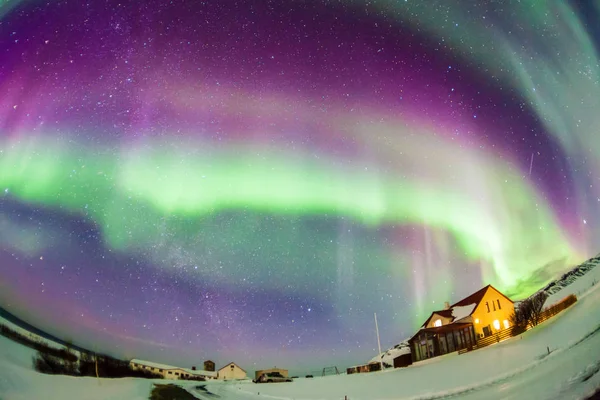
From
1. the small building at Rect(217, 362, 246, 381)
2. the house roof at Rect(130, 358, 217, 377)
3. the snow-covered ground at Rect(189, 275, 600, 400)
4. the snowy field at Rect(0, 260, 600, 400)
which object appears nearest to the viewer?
the snow-covered ground at Rect(189, 275, 600, 400)

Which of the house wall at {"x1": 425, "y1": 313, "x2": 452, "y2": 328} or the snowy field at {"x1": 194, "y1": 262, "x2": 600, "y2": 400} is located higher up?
the house wall at {"x1": 425, "y1": 313, "x2": 452, "y2": 328}

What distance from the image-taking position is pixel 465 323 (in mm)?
11875

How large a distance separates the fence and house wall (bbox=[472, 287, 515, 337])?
0.48ft

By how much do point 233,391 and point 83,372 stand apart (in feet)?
14.3

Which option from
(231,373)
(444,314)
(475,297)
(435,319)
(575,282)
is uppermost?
(575,282)

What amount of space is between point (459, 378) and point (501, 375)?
1.05 meters

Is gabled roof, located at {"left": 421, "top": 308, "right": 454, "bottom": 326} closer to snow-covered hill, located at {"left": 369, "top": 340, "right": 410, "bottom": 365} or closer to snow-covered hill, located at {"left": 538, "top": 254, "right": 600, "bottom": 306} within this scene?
snow-covered hill, located at {"left": 369, "top": 340, "right": 410, "bottom": 365}

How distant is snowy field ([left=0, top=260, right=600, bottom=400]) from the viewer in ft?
32.8

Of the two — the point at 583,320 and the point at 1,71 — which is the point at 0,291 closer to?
the point at 1,71

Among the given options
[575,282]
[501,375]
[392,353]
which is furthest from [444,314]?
[575,282]

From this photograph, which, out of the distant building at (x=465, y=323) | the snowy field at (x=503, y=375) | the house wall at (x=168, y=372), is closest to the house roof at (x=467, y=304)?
the distant building at (x=465, y=323)

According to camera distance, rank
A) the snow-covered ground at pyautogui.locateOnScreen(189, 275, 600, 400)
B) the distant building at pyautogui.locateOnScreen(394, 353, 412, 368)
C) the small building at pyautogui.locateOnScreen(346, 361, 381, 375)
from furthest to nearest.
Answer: the small building at pyautogui.locateOnScreen(346, 361, 381, 375) → the distant building at pyautogui.locateOnScreen(394, 353, 412, 368) → the snow-covered ground at pyautogui.locateOnScreen(189, 275, 600, 400)

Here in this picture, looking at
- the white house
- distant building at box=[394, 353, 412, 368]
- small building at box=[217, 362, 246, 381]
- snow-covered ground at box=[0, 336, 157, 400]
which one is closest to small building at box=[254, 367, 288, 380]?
small building at box=[217, 362, 246, 381]

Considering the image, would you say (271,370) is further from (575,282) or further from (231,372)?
(575,282)
